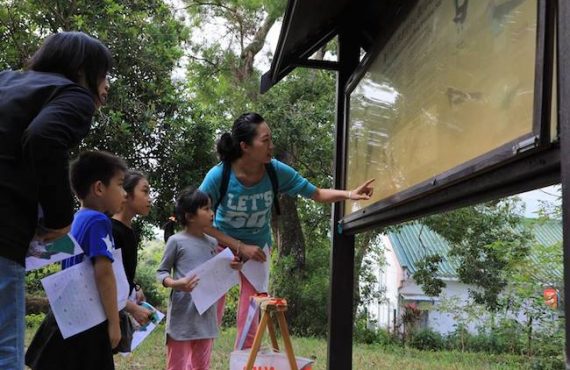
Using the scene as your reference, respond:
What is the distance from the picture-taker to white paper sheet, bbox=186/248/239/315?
2871 mm

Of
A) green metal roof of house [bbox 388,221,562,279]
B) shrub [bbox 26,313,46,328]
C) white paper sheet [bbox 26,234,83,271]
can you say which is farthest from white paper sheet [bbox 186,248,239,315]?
green metal roof of house [bbox 388,221,562,279]

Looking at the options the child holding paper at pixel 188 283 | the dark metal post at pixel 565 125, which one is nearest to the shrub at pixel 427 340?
the child holding paper at pixel 188 283

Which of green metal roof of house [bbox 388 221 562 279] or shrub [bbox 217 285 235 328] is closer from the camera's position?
green metal roof of house [bbox 388 221 562 279]

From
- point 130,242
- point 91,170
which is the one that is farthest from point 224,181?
point 91,170

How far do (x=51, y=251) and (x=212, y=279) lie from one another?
1.29 meters

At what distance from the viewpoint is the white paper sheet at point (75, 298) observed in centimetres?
184

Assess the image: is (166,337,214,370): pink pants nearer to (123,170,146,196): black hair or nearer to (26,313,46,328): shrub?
(123,170,146,196): black hair

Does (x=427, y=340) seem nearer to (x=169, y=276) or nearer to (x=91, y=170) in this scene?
(x=169, y=276)

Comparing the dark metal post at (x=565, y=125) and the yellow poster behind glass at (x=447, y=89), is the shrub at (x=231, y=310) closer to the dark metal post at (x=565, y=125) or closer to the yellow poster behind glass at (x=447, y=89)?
the yellow poster behind glass at (x=447, y=89)

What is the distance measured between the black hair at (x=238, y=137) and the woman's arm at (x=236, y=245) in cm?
42

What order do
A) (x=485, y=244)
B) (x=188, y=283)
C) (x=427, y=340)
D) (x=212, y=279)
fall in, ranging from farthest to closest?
1. (x=427, y=340)
2. (x=485, y=244)
3. (x=212, y=279)
4. (x=188, y=283)

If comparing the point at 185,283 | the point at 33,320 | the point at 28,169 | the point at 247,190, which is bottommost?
the point at 33,320

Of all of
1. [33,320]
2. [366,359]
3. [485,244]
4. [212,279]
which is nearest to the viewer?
[212,279]

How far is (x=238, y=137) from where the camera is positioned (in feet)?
10.3
